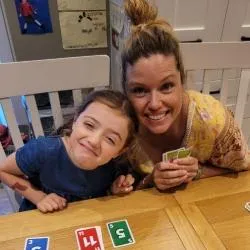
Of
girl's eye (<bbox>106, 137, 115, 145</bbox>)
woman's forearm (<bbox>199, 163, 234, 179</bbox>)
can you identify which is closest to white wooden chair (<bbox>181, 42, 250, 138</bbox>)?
woman's forearm (<bbox>199, 163, 234, 179</bbox>)

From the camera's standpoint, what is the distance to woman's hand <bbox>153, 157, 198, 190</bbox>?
2.91 feet

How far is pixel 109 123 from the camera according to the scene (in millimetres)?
860

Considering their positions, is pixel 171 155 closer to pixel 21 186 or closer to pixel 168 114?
pixel 168 114

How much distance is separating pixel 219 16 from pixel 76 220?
59.8 inches

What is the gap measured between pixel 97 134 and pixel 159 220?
280 millimetres

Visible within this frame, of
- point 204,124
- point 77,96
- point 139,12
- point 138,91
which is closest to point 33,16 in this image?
point 77,96

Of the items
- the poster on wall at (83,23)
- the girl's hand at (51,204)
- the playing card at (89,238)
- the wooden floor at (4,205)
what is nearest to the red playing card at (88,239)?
the playing card at (89,238)

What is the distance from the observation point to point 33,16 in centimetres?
191

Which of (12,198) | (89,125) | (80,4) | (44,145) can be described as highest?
(80,4)

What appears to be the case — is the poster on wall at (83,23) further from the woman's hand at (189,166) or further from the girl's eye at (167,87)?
the woman's hand at (189,166)

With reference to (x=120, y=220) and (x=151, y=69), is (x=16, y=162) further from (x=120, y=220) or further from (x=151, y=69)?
(x=151, y=69)

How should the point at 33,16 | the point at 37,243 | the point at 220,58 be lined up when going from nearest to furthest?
1. the point at 37,243
2. the point at 220,58
3. the point at 33,16

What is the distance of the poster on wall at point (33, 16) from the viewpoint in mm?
1873

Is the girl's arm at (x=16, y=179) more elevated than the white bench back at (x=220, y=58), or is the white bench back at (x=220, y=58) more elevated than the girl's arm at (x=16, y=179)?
the white bench back at (x=220, y=58)
